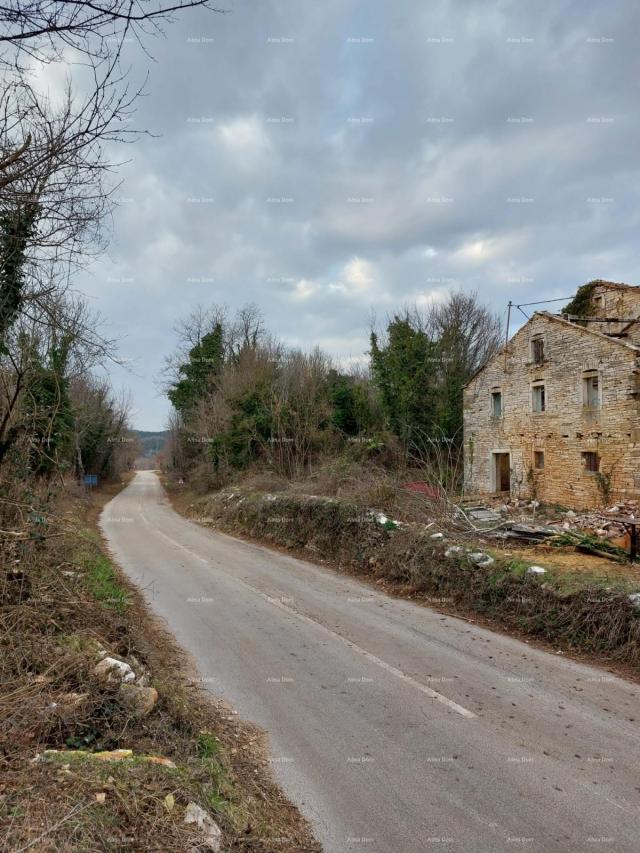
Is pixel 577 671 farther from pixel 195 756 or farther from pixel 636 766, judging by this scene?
pixel 195 756

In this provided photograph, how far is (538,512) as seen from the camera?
1870 centimetres

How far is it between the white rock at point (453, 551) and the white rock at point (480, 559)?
1.09 feet

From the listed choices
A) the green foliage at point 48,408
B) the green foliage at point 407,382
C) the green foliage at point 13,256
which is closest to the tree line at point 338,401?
the green foliage at point 407,382

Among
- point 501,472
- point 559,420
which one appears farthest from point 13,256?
point 501,472

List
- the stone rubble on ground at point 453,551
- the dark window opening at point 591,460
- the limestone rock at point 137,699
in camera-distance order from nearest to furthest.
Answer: the limestone rock at point 137,699, the stone rubble on ground at point 453,551, the dark window opening at point 591,460

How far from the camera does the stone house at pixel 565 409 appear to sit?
1749 centimetres

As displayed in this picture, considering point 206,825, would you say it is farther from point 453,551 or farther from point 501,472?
point 501,472

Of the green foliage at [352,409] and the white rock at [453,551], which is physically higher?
the green foliage at [352,409]

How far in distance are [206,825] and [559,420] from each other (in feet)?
66.1

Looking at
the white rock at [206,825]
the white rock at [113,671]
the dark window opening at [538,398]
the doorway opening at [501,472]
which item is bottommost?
the white rock at [206,825]

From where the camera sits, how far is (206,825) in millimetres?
2980

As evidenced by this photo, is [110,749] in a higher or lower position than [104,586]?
higher

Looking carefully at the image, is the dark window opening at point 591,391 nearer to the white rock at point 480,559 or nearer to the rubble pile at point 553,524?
the rubble pile at point 553,524

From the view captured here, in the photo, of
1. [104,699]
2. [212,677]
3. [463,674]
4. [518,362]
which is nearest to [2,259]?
[104,699]
